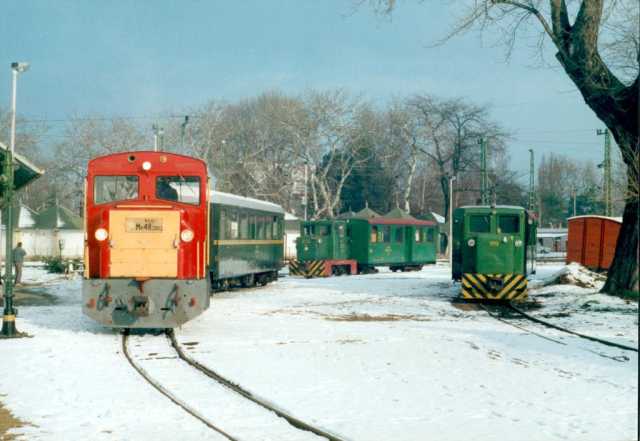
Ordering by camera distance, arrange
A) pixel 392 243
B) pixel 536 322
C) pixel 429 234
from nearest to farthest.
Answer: pixel 536 322 → pixel 392 243 → pixel 429 234

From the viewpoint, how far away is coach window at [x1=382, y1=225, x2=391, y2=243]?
3881 centimetres

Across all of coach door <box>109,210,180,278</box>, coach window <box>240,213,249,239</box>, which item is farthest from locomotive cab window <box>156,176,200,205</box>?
coach window <box>240,213,249,239</box>

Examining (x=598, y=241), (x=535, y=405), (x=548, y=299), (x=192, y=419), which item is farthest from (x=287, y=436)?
(x=598, y=241)

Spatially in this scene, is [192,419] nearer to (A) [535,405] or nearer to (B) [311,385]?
(B) [311,385]

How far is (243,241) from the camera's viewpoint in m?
23.6

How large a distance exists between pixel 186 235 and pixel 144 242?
748mm

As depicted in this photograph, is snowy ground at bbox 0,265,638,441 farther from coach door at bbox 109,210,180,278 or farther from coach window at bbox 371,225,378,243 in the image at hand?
coach window at bbox 371,225,378,243

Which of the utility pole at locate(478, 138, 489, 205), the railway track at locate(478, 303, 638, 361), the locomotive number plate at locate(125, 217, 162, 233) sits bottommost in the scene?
the railway track at locate(478, 303, 638, 361)

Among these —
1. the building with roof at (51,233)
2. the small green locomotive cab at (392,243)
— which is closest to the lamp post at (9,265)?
the small green locomotive cab at (392,243)

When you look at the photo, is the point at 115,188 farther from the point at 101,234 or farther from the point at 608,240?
the point at 608,240

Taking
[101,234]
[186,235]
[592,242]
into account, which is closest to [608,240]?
[592,242]

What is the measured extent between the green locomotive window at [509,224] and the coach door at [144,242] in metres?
11.5

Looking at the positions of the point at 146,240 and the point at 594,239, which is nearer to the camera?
the point at 146,240

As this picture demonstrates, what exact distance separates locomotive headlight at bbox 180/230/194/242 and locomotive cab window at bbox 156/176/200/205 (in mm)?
866
